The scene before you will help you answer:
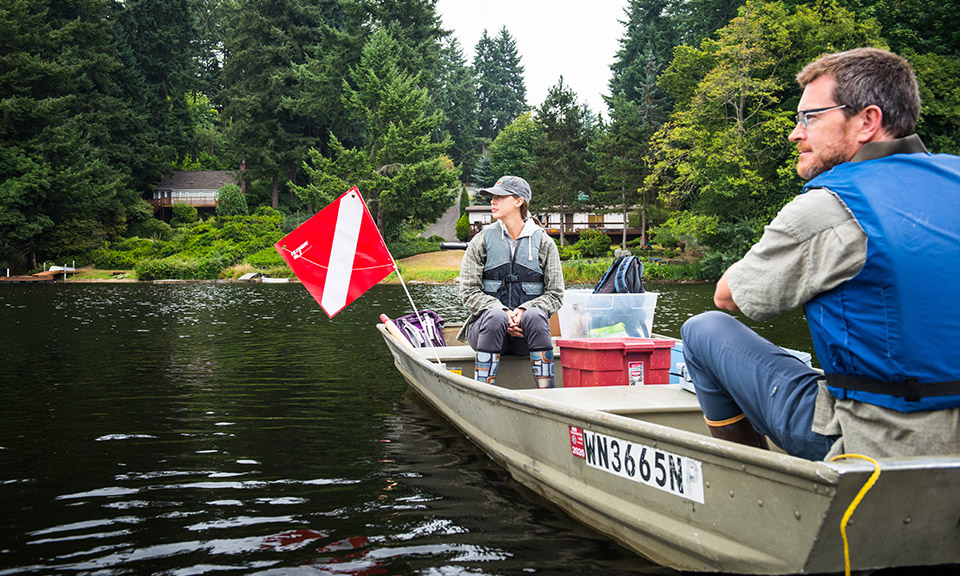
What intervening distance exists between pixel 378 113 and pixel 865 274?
45589 mm

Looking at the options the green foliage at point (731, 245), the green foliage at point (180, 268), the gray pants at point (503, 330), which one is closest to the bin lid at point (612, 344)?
the gray pants at point (503, 330)

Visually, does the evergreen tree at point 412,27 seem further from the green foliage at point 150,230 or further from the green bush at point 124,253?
the green bush at point 124,253

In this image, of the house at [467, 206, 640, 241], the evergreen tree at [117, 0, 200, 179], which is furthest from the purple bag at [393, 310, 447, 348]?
the evergreen tree at [117, 0, 200, 179]

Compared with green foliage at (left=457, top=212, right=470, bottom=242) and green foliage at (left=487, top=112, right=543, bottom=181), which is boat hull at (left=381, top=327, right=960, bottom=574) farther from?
green foliage at (left=487, top=112, right=543, bottom=181)

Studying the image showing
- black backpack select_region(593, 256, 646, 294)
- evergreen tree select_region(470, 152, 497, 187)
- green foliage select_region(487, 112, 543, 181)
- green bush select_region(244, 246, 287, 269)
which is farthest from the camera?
evergreen tree select_region(470, 152, 497, 187)

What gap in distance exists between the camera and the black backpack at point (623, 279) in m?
6.01

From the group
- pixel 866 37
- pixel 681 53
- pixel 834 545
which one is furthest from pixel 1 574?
pixel 681 53

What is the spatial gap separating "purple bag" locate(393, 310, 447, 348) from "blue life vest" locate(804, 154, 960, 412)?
633 centimetres

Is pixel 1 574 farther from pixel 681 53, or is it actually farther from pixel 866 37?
pixel 681 53

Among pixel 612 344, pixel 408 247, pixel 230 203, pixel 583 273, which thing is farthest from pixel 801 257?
pixel 230 203

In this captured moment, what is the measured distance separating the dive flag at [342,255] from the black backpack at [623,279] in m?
2.97

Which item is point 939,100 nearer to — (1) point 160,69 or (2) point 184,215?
(2) point 184,215

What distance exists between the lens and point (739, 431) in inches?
125

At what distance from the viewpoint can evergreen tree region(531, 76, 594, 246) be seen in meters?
49.9
